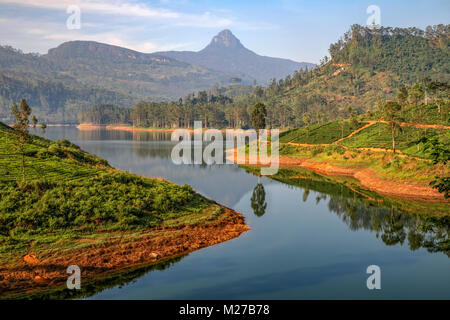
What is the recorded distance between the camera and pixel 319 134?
104188 mm

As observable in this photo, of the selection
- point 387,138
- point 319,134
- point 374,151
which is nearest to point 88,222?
point 374,151

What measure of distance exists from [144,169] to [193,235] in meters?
42.7

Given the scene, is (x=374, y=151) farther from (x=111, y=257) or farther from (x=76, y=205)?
(x=111, y=257)

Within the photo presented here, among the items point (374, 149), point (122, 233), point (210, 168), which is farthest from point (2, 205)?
point (374, 149)

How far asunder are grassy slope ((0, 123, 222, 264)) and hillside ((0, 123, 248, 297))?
68 mm

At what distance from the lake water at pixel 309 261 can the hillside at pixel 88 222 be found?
2.49 metres

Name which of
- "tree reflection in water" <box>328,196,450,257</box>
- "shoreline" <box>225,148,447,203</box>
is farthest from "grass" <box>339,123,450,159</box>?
"tree reflection in water" <box>328,196,450,257</box>

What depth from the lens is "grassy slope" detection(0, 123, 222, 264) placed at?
30062mm

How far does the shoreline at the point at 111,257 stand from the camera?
24.9 metres

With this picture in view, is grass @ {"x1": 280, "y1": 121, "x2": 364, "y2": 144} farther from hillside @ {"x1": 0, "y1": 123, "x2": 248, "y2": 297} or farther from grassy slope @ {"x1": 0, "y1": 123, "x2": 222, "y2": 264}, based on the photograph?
hillside @ {"x1": 0, "y1": 123, "x2": 248, "y2": 297}

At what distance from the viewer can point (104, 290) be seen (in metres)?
24.5

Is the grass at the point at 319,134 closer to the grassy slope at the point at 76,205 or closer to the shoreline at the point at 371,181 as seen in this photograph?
the shoreline at the point at 371,181
